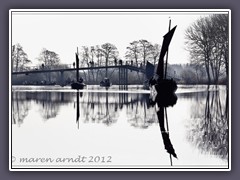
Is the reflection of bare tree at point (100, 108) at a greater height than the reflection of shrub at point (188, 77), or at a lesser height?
lesser

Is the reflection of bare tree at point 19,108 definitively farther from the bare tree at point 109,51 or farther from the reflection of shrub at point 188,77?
the reflection of shrub at point 188,77

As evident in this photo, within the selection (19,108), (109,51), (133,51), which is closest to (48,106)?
(19,108)

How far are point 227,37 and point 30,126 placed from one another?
3.49 meters

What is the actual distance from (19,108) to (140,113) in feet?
7.68

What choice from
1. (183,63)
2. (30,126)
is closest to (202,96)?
(183,63)

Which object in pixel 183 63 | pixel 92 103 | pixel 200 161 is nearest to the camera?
pixel 200 161

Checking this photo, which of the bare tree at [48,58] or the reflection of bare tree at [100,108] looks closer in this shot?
the bare tree at [48,58]

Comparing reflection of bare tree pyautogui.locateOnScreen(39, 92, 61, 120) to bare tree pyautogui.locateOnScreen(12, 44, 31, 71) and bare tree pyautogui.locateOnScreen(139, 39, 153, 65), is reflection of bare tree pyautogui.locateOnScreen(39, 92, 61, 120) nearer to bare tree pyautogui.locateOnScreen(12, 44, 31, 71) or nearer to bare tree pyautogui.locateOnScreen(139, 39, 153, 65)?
bare tree pyautogui.locateOnScreen(12, 44, 31, 71)

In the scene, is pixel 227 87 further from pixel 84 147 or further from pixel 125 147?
pixel 84 147

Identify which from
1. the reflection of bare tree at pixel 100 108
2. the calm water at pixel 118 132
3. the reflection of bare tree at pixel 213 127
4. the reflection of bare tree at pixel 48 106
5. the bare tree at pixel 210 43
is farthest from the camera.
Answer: the reflection of bare tree at pixel 48 106

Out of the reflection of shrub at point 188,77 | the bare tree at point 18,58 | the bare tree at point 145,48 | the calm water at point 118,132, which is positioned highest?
the bare tree at point 145,48

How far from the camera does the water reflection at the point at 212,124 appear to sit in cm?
691

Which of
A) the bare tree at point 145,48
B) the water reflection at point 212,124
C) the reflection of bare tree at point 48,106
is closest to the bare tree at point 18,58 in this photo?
the reflection of bare tree at point 48,106

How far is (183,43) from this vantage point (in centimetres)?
753
